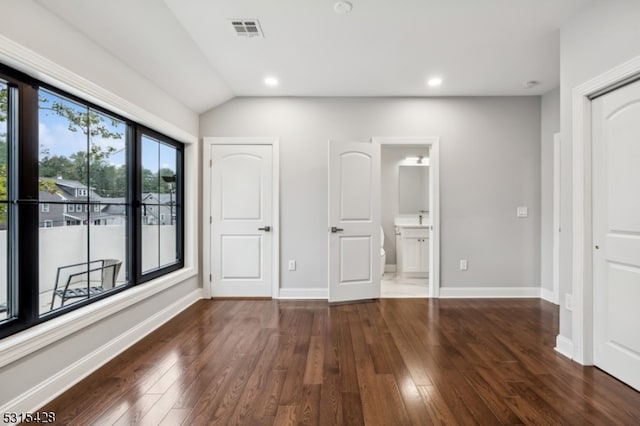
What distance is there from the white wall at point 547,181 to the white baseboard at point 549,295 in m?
0.04

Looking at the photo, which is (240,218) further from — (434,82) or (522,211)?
(522,211)

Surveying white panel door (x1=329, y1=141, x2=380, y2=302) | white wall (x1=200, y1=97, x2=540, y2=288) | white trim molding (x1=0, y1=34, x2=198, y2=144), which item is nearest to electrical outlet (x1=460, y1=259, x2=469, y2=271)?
white wall (x1=200, y1=97, x2=540, y2=288)

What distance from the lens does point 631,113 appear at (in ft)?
6.28

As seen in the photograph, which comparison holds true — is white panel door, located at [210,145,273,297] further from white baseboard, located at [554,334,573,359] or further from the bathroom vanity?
white baseboard, located at [554,334,573,359]

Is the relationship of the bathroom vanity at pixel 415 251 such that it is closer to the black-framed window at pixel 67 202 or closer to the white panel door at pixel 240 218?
the white panel door at pixel 240 218

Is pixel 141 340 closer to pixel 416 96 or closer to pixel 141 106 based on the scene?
pixel 141 106

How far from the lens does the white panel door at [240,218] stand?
3885 mm

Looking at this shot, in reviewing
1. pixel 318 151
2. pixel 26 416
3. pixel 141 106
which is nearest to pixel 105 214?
pixel 141 106

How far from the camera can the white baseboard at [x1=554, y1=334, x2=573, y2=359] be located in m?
2.28

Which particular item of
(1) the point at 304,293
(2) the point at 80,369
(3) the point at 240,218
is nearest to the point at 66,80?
(2) the point at 80,369

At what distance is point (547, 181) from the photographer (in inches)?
149

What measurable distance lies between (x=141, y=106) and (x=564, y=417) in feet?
12.3

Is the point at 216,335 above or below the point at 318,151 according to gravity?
below

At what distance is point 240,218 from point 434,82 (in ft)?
9.45
